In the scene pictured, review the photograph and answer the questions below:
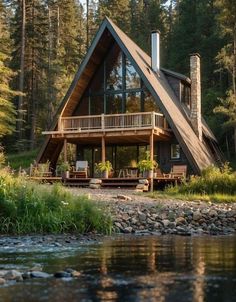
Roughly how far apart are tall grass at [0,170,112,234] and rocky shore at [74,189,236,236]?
80cm

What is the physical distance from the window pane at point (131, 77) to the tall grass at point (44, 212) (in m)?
14.0

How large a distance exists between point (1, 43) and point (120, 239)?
27.9 metres

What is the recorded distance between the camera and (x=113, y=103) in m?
25.6

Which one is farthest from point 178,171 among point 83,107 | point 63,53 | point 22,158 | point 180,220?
point 63,53

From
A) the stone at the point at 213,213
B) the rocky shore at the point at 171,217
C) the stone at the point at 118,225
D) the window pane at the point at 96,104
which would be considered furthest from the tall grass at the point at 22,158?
the stone at the point at 118,225

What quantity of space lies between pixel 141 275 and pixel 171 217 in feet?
23.5

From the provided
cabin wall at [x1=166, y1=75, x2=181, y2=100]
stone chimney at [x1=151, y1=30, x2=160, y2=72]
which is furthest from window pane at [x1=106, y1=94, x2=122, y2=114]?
cabin wall at [x1=166, y1=75, x2=181, y2=100]

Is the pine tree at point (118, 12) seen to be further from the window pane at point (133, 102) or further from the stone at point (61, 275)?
the stone at point (61, 275)

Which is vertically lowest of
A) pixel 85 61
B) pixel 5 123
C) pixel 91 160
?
pixel 91 160

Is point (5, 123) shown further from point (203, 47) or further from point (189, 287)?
point (189, 287)

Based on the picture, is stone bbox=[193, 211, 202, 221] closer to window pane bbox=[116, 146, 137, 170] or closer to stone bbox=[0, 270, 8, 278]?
stone bbox=[0, 270, 8, 278]

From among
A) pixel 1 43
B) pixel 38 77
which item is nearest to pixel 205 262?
pixel 1 43

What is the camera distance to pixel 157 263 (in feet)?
22.9

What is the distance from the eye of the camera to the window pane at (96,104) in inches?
1018
